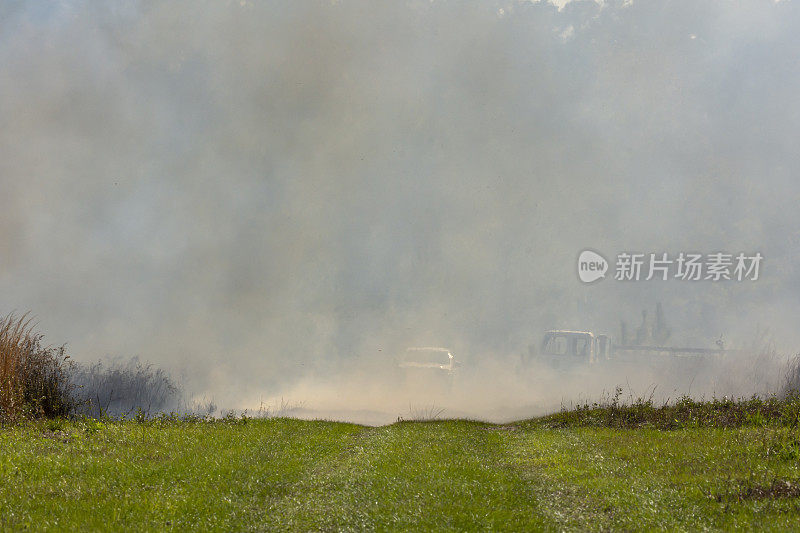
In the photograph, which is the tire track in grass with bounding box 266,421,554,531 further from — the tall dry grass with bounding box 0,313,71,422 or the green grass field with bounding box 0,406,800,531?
the tall dry grass with bounding box 0,313,71,422

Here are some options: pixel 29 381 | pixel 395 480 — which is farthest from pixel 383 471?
pixel 29 381

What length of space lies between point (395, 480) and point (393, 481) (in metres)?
0.08

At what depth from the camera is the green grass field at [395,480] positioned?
10789mm

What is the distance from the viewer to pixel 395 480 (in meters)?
13.2

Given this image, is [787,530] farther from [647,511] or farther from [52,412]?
[52,412]

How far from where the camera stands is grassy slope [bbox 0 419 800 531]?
10.8 meters

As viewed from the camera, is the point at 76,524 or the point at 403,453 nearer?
the point at 76,524

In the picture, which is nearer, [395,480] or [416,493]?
[416,493]

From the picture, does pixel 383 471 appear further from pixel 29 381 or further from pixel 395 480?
pixel 29 381

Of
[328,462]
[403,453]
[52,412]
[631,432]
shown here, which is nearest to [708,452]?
[631,432]

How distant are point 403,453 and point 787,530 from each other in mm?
8780

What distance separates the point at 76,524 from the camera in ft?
34.7

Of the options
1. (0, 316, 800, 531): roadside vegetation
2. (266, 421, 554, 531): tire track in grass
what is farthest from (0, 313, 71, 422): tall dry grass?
(266, 421, 554, 531): tire track in grass

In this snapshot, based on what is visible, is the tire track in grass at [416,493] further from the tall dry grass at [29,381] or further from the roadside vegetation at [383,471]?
the tall dry grass at [29,381]
